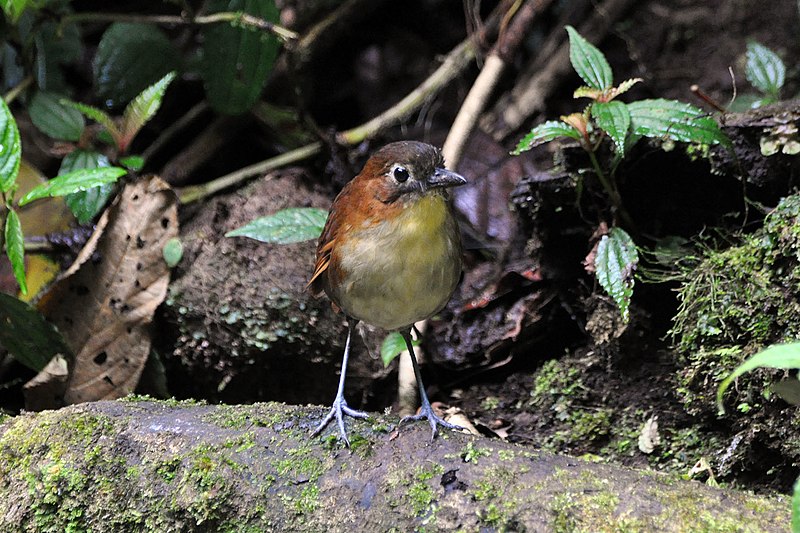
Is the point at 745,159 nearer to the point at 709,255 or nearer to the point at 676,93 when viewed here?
the point at 709,255

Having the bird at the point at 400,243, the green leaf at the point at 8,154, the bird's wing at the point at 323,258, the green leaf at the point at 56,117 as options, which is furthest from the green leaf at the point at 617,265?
the green leaf at the point at 56,117

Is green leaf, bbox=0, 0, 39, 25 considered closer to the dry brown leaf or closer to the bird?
the dry brown leaf

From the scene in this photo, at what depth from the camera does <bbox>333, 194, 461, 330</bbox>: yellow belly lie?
8.21ft

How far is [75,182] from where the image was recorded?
287 cm

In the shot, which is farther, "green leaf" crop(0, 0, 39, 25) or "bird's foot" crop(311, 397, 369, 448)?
"green leaf" crop(0, 0, 39, 25)

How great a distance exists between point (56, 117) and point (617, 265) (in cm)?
281

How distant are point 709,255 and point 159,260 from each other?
2341 mm

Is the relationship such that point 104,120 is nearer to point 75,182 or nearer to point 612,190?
point 75,182

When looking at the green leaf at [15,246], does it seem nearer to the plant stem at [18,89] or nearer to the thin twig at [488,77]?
the plant stem at [18,89]

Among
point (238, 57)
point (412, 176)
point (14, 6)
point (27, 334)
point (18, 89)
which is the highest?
point (14, 6)

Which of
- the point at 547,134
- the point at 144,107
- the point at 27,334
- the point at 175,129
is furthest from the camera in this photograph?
the point at 175,129

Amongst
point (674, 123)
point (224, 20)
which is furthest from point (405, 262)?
point (224, 20)

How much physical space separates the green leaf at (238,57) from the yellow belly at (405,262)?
5.74 feet

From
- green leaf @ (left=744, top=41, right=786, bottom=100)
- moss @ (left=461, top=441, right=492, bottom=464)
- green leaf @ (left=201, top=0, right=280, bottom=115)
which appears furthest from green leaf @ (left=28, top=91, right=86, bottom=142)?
green leaf @ (left=744, top=41, right=786, bottom=100)
